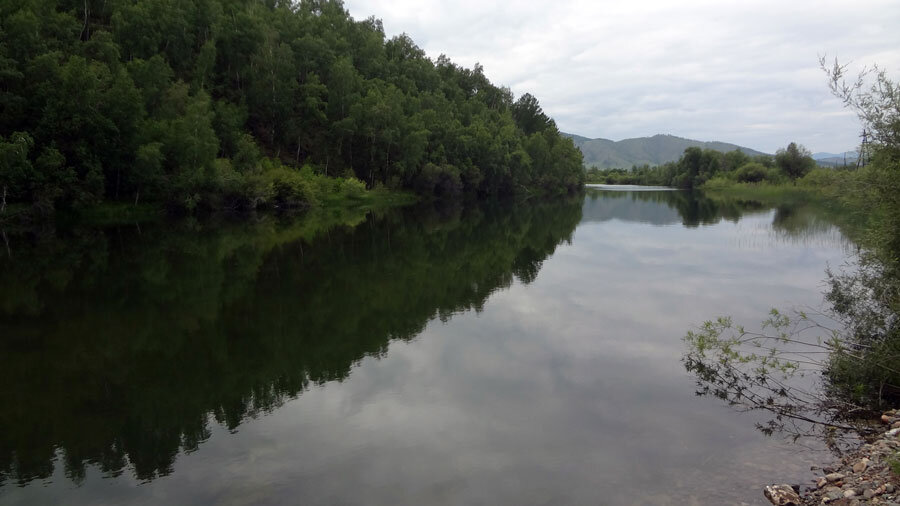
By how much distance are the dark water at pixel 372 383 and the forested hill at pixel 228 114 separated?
20.2 metres

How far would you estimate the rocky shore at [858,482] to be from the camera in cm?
696

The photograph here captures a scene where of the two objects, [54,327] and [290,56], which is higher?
[290,56]

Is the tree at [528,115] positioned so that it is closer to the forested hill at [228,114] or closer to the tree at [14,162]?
the forested hill at [228,114]

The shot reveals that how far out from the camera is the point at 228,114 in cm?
A: 6400

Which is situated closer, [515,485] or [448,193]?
[515,485]

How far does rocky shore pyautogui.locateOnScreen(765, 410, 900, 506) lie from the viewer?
696 cm

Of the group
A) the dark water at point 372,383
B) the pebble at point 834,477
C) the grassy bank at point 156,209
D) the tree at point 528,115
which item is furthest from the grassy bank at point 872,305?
the tree at point 528,115

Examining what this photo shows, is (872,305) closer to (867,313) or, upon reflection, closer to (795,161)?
(867,313)

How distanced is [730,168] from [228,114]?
13488 cm

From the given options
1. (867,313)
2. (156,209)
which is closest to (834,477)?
(867,313)

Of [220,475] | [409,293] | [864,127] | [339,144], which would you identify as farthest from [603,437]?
[339,144]

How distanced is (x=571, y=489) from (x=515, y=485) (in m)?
0.87

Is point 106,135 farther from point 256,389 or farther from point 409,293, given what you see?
point 256,389

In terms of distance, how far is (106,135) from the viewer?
149 ft
